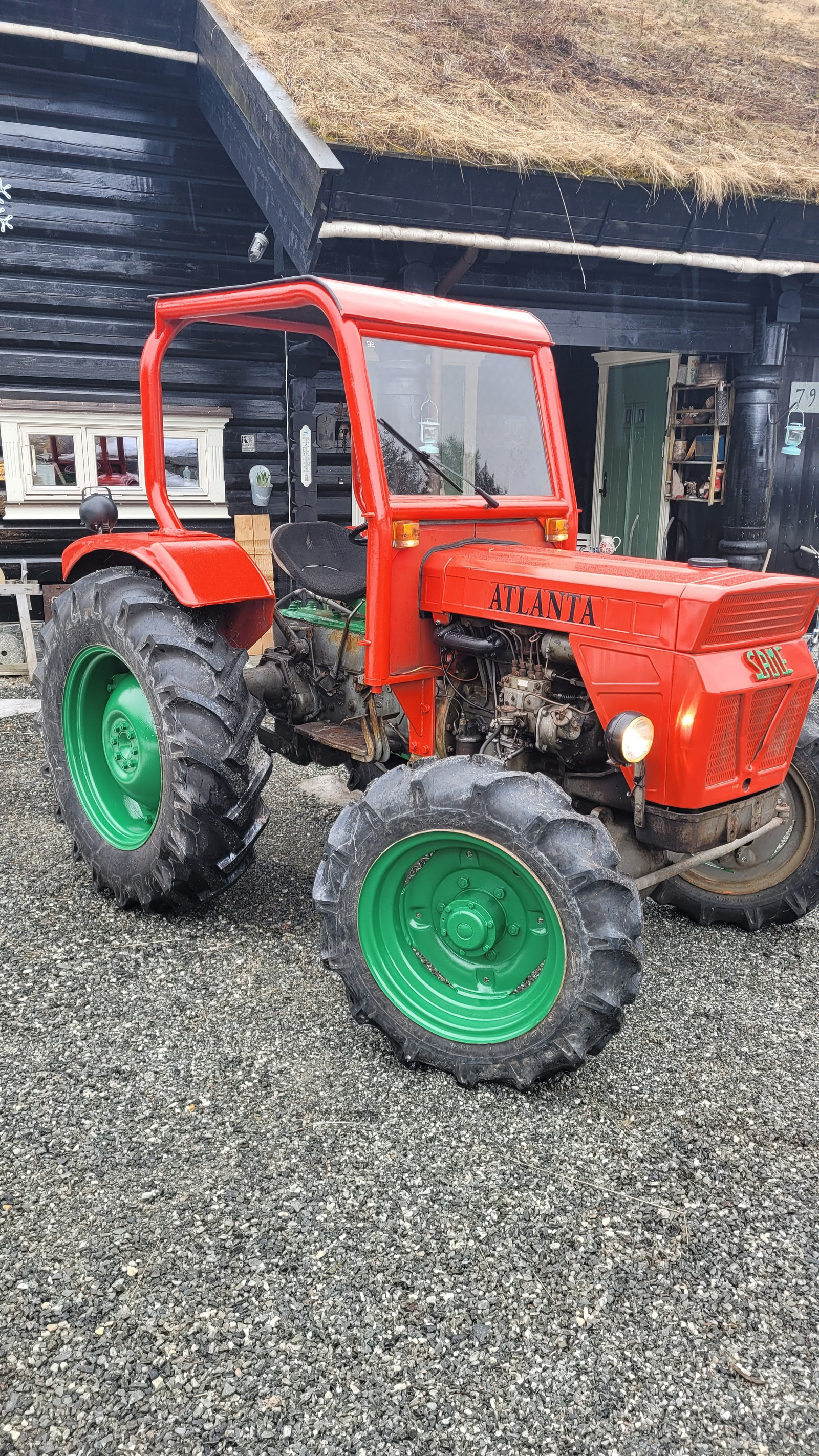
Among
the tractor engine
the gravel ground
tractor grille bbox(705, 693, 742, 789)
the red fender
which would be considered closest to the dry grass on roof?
the red fender

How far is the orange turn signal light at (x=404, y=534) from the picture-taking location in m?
3.05

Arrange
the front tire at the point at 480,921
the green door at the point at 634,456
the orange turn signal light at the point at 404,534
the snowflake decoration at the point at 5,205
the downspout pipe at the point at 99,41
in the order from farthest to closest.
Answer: the green door at the point at 634,456 < the snowflake decoration at the point at 5,205 < the downspout pipe at the point at 99,41 < the orange turn signal light at the point at 404,534 < the front tire at the point at 480,921

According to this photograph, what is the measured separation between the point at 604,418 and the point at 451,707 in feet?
25.0

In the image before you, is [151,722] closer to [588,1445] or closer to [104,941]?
[104,941]

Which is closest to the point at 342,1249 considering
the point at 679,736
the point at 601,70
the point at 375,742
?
the point at 679,736

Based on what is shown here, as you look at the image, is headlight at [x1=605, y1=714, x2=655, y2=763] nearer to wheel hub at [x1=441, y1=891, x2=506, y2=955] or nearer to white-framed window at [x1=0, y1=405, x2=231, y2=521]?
wheel hub at [x1=441, y1=891, x2=506, y2=955]

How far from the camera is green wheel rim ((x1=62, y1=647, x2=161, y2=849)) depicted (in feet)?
11.5

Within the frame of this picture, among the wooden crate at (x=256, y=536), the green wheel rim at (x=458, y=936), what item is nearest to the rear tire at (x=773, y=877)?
the green wheel rim at (x=458, y=936)

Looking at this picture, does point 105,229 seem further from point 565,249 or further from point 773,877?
point 773,877

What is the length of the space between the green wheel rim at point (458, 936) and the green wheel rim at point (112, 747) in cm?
111

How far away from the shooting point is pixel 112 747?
12.2 feet

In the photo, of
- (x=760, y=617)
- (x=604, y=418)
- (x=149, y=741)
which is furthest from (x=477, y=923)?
(x=604, y=418)

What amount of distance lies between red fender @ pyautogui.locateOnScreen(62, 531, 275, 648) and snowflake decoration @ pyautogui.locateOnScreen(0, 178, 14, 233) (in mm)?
4591

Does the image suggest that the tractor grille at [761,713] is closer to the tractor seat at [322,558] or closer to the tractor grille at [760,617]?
the tractor grille at [760,617]
